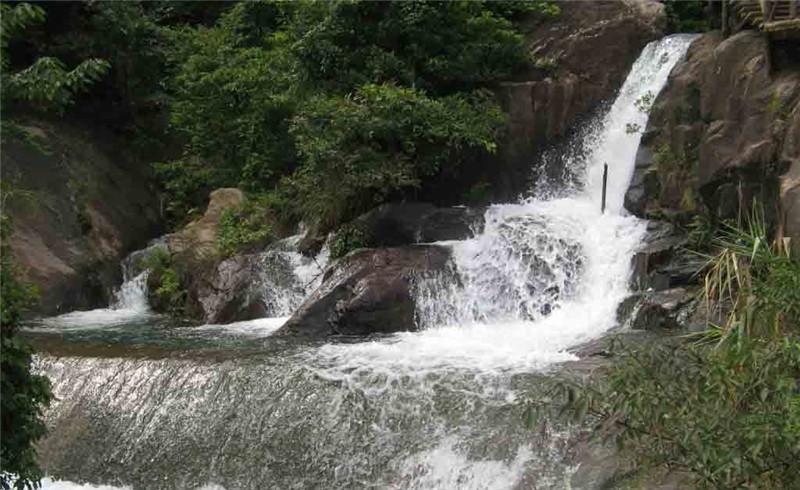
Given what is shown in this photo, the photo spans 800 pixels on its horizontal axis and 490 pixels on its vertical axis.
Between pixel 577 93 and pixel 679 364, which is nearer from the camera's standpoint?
pixel 679 364

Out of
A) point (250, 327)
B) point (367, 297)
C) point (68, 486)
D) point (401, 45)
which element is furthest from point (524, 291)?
point (68, 486)

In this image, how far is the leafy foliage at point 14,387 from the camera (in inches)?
216

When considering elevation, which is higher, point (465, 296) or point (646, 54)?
point (646, 54)

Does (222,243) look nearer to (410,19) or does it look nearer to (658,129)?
(410,19)

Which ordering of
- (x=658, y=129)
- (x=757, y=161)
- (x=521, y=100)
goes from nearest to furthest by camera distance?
1. (x=757, y=161)
2. (x=658, y=129)
3. (x=521, y=100)

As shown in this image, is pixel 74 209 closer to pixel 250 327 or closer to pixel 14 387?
pixel 250 327

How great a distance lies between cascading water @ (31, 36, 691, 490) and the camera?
24.0 ft

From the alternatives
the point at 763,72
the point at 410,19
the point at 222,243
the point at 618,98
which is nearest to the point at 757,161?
the point at 763,72

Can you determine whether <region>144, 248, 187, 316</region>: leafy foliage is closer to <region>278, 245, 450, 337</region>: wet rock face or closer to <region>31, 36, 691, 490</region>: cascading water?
<region>278, 245, 450, 337</region>: wet rock face

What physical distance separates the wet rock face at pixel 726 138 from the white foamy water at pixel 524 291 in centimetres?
76

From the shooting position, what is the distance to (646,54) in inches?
610

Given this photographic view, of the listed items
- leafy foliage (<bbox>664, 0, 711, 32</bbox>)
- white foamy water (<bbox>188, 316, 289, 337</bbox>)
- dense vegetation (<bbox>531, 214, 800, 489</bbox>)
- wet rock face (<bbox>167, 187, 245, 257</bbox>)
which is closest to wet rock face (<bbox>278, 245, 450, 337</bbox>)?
white foamy water (<bbox>188, 316, 289, 337</bbox>)

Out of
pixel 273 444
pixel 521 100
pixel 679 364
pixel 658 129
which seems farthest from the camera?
pixel 521 100

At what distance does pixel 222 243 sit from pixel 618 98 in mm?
6896
